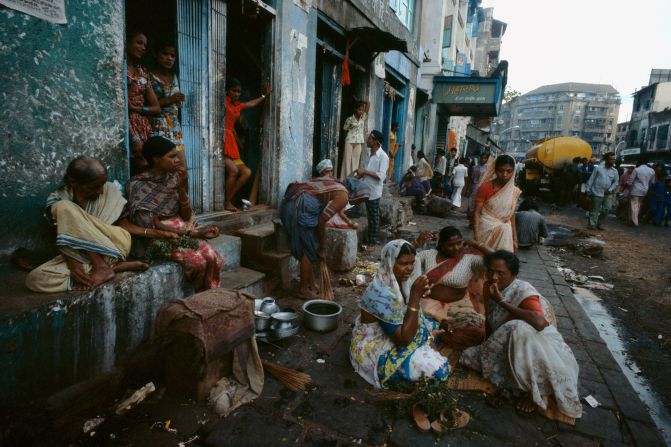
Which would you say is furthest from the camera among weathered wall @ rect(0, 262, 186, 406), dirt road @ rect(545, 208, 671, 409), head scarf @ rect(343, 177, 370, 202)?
head scarf @ rect(343, 177, 370, 202)

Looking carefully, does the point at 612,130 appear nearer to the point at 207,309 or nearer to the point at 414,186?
the point at 414,186

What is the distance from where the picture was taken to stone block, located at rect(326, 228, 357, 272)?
18.8 ft

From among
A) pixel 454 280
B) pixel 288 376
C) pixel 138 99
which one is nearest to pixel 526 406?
pixel 454 280

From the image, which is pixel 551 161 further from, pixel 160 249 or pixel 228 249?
pixel 160 249

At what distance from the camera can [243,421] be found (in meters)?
2.56

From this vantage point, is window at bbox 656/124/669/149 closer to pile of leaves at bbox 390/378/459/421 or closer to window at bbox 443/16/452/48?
window at bbox 443/16/452/48

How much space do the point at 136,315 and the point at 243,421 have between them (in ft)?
3.82

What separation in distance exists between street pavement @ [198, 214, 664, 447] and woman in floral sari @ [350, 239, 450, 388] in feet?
0.73

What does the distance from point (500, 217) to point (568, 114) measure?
248 ft

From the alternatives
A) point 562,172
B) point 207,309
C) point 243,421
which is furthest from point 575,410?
point 562,172

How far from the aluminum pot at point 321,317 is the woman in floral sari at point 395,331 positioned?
0.76 m

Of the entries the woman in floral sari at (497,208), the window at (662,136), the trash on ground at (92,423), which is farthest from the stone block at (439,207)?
the window at (662,136)

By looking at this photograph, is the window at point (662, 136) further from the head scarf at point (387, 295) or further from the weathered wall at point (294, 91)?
the head scarf at point (387, 295)

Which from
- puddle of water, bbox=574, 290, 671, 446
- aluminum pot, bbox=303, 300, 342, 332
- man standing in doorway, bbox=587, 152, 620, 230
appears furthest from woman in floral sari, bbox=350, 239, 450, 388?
man standing in doorway, bbox=587, 152, 620, 230
